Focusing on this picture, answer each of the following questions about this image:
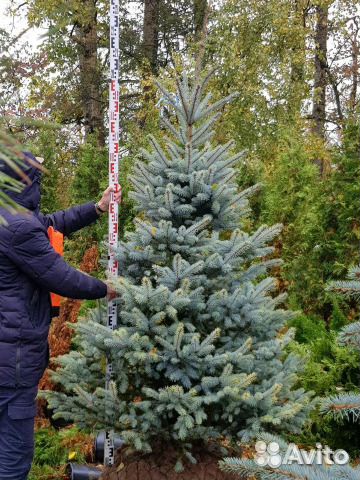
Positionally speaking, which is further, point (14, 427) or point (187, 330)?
point (14, 427)

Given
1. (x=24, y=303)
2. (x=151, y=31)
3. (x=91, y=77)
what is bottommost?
(x=24, y=303)

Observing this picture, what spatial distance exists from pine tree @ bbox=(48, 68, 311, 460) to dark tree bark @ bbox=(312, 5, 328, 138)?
43.9 feet

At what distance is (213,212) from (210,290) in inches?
17.5

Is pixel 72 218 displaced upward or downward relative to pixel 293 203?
downward

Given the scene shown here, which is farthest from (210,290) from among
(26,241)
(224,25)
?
(224,25)

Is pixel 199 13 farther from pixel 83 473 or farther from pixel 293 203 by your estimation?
pixel 83 473

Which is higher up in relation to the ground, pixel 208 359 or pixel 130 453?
pixel 208 359

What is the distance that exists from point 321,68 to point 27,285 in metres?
18.6

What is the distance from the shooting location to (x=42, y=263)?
3.21 m

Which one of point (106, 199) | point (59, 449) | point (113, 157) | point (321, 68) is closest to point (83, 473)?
point (59, 449)

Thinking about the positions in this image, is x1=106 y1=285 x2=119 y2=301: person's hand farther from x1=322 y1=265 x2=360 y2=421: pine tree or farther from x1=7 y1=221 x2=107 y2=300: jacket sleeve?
x1=322 y1=265 x2=360 y2=421: pine tree

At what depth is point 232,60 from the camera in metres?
12.1

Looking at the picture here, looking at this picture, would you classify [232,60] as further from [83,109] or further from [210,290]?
[210,290]

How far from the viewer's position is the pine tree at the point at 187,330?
306 centimetres
